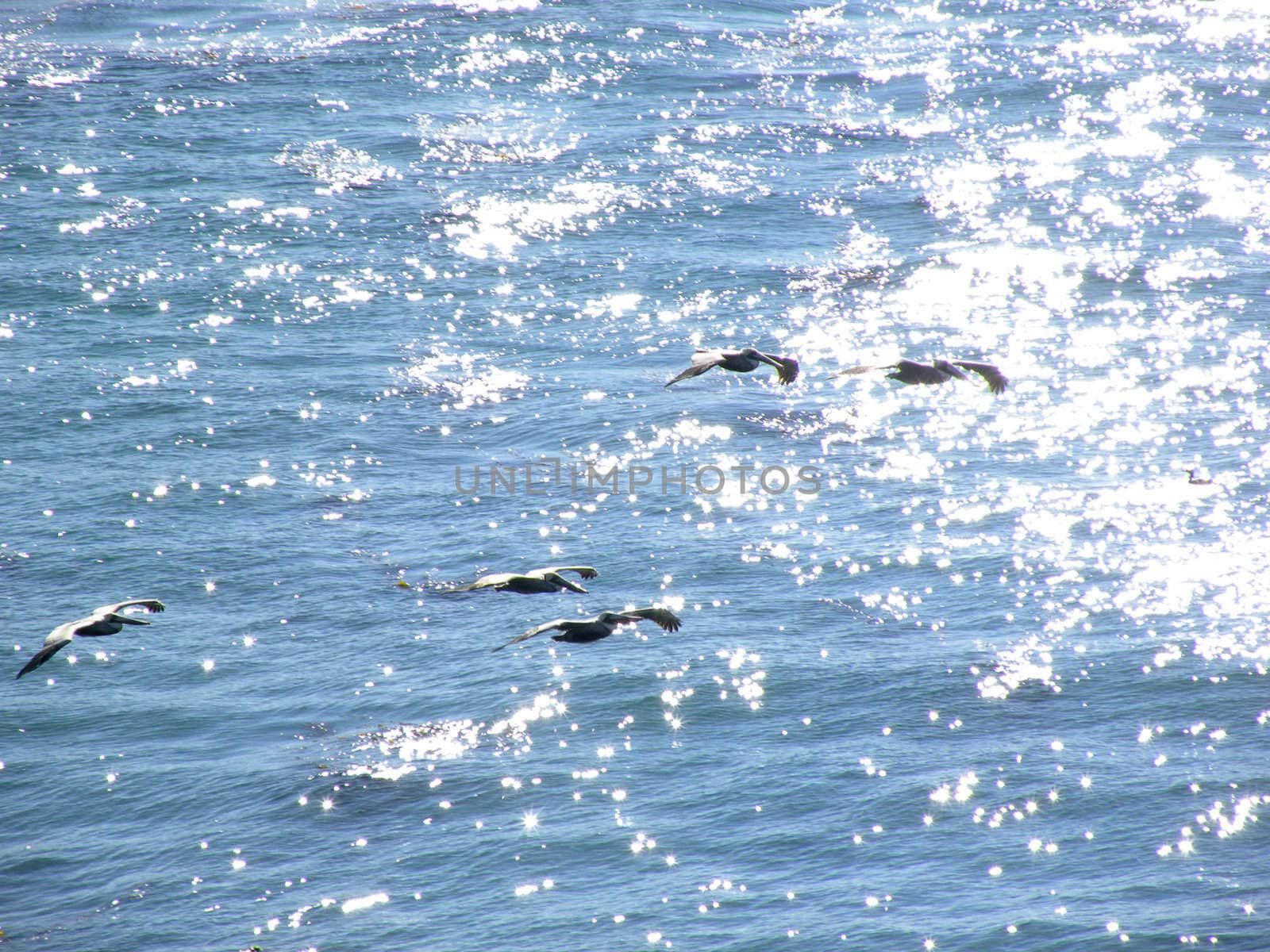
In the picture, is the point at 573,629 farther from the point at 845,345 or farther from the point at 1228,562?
the point at 845,345

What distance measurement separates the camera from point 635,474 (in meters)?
55.2

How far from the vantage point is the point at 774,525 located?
52.2 meters

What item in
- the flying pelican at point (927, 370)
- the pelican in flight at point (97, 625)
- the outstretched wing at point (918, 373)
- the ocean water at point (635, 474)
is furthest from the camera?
the ocean water at point (635, 474)

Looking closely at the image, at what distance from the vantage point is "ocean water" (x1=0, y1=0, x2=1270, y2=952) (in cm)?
3778

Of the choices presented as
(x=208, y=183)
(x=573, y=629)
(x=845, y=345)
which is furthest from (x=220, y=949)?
(x=208, y=183)

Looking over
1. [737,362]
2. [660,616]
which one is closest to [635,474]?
[737,362]

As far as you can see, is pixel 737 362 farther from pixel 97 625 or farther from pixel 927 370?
pixel 97 625

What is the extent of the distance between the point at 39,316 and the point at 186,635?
79.8 ft

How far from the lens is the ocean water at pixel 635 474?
37.8 metres

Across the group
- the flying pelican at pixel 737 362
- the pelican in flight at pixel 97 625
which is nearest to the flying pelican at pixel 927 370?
the flying pelican at pixel 737 362

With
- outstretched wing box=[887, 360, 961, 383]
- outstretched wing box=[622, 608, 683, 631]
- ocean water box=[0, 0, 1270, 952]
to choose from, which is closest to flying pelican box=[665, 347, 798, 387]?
outstretched wing box=[887, 360, 961, 383]

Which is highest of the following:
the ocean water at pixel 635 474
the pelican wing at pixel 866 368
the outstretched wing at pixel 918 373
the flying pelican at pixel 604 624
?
the pelican wing at pixel 866 368

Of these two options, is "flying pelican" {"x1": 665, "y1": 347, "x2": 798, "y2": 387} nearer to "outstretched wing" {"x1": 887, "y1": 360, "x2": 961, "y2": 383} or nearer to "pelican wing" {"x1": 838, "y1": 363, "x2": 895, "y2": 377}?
"pelican wing" {"x1": 838, "y1": 363, "x2": 895, "y2": 377}

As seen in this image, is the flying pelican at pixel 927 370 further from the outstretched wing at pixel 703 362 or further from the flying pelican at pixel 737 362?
the outstretched wing at pixel 703 362
